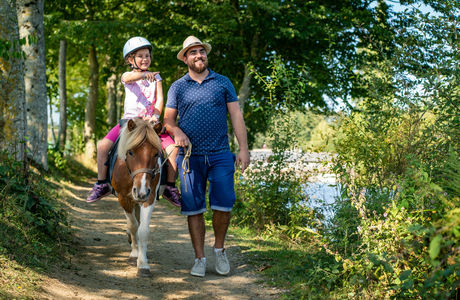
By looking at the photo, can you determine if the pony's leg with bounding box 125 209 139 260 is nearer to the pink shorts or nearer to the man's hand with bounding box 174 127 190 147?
the pink shorts

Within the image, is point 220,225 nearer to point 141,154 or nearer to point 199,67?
point 141,154

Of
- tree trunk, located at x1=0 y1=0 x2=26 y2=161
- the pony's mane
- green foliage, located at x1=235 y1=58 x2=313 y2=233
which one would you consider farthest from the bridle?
tree trunk, located at x1=0 y1=0 x2=26 y2=161

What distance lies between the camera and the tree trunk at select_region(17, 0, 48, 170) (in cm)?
1125

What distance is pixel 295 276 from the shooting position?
17.0 feet

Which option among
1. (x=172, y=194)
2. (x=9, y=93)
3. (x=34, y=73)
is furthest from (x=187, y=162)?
(x=34, y=73)

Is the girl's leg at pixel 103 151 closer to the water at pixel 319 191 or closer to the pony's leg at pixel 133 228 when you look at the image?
the pony's leg at pixel 133 228

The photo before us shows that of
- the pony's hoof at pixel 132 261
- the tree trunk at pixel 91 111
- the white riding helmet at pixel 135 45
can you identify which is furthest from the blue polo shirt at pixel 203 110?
the tree trunk at pixel 91 111

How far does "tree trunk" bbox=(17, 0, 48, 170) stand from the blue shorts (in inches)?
275

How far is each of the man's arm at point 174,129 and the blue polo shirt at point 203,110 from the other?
0.08 meters

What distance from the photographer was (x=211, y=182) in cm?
572

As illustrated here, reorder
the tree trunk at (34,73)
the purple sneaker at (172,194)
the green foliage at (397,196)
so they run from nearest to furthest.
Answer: the green foliage at (397,196) → the purple sneaker at (172,194) → the tree trunk at (34,73)

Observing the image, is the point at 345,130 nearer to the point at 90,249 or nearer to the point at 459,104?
the point at 459,104

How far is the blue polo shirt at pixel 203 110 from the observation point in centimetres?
560

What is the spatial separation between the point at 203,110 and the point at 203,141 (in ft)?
1.23
